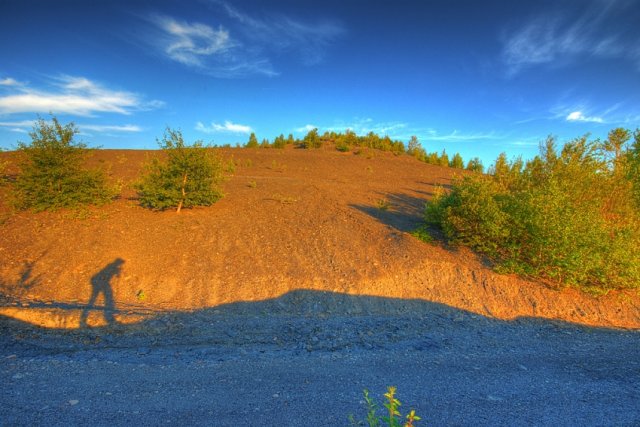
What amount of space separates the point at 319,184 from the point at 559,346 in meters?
13.9

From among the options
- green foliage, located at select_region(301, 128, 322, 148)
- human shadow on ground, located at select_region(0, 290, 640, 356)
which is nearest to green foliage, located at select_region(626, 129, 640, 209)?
human shadow on ground, located at select_region(0, 290, 640, 356)

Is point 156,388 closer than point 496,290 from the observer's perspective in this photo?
Yes

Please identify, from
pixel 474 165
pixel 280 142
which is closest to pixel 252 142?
pixel 280 142

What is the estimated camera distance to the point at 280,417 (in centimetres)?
399

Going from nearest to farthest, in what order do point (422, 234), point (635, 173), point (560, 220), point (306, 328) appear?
point (306, 328) < point (560, 220) < point (422, 234) < point (635, 173)

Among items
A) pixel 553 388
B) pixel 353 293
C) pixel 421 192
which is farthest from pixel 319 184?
pixel 553 388

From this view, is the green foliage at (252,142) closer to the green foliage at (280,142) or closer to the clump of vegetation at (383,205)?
the green foliage at (280,142)

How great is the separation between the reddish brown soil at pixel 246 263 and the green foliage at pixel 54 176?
1.60 feet

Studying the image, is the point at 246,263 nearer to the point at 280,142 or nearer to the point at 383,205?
the point at 383,205

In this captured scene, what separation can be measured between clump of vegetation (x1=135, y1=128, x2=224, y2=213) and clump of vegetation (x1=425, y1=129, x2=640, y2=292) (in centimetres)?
814

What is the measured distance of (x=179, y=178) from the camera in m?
13.1

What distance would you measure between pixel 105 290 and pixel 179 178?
18.4ft

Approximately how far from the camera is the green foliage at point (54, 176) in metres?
11.8

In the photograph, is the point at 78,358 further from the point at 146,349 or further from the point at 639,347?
the point at 639,347
